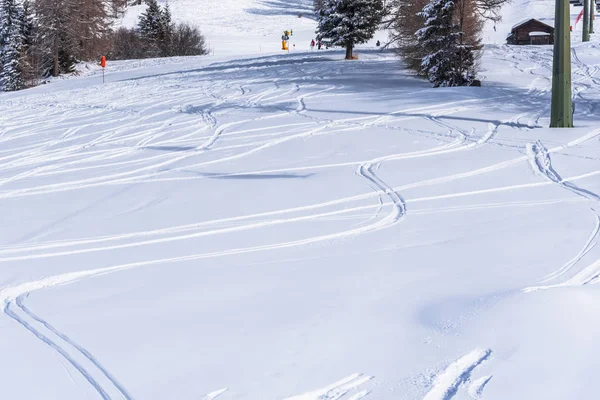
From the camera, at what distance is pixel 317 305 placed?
4.66 meters

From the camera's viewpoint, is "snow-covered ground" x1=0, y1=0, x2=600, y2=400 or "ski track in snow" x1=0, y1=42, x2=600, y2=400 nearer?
"snow-covered ground" x1=0, y1=0, x2=600, y2=400

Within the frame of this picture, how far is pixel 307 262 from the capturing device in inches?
224

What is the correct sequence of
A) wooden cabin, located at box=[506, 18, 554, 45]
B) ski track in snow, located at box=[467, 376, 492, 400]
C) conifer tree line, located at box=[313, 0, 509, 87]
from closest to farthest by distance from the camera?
ski track in snow, located at box=[467, 376, 492, 400], conifer tree line, located at box=[313, 0, 509, 87], wooden cabin, located at box=[506, 18, 554, 45]

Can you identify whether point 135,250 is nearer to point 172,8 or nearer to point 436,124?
point 436,124

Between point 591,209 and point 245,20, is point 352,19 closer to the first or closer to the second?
point 591,209

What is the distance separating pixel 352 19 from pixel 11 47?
908 inches

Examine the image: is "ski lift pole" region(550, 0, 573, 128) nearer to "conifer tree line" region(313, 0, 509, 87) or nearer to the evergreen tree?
"conifer tree line" region(313, 0, 509, 87)

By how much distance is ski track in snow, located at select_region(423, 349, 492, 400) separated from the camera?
11.1ft

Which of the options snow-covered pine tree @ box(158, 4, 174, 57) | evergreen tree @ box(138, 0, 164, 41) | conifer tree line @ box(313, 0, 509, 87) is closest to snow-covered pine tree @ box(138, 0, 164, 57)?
evergreen tree @ box(138, 0, 164, 41)

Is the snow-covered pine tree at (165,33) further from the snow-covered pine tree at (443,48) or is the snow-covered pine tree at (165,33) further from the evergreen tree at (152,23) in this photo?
the snow-covered pine tree at (443,48)

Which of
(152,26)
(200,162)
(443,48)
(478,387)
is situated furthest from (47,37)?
(478,387)

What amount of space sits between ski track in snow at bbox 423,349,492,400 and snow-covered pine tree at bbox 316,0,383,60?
3025cm

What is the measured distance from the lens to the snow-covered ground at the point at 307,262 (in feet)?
12.1

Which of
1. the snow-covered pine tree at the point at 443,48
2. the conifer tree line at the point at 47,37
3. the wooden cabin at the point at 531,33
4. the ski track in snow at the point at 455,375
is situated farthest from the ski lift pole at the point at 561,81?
the wooden cabin at the point at 531,33
